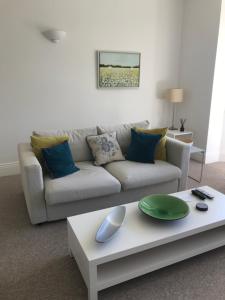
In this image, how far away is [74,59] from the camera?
3.53 meters

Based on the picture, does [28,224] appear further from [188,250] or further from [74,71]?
[74,71]

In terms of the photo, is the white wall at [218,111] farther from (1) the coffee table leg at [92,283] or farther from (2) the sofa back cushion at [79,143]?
(1) the coffee table leg at [92,283]

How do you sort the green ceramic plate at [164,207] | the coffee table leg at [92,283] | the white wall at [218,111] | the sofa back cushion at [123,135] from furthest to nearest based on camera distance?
the white wall at [218,111] < the sofa back cushion at [123,135] < the green ceramic plate at [164,207] < the coffee table leg at [92,283]

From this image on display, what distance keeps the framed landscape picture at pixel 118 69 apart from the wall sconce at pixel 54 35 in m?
0.61

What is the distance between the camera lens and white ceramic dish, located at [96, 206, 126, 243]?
151cm

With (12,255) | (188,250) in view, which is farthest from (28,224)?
(188,250)

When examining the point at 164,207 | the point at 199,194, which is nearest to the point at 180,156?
the point at 199,194

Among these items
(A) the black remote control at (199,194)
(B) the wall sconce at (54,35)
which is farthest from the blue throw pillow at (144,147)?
(B) the wall sconce at (54,35)

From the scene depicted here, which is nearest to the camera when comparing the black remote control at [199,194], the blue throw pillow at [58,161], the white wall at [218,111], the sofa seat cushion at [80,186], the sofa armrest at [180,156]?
the black remote control at [199,194]

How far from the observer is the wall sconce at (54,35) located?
126 inches

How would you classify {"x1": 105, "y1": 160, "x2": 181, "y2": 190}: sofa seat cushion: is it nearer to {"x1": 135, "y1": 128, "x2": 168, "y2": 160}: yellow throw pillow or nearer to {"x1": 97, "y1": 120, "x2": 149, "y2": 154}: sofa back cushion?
{"x1": 135, "y1": 128, "x2": 168, "y2": 160}: yellow throw pillow

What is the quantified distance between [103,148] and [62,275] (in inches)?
54.7

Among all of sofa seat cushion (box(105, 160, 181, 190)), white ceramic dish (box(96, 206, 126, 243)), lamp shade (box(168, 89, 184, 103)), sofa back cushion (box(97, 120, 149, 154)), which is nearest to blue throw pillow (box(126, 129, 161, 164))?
sofa seat cushion (box(105, 160, 181, 190))

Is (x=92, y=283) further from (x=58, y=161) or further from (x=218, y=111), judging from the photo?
(x=218, y=111)
